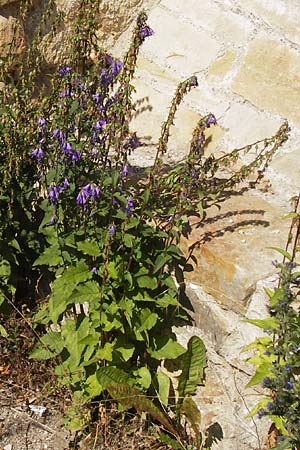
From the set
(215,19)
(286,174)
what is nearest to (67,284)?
(286,174)

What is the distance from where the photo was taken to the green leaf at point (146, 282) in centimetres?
346

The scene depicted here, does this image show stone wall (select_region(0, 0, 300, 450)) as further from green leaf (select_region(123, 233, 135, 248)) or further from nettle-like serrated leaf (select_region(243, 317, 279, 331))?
green leaf (select_region(123, 233, 135, 248))

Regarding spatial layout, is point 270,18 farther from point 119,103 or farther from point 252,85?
point 119,103

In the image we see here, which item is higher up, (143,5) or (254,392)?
(143,5)

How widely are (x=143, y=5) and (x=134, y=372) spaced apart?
8.47ft

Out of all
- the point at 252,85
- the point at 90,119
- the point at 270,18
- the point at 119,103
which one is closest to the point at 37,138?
the point at 90,119

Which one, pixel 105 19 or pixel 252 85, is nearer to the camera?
pixel 252 85

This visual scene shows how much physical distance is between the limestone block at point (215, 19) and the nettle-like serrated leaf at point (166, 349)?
1992mm

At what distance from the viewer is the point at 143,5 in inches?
199

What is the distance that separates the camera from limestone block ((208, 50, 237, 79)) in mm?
4656

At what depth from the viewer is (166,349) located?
3.68 metres

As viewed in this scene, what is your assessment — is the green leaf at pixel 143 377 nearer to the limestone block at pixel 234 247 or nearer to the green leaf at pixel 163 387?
the green leaf at pixel 163 387

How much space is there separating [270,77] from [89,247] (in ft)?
6.00

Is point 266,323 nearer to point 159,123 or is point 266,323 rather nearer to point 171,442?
point 171,442
